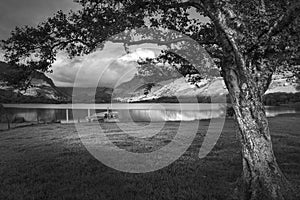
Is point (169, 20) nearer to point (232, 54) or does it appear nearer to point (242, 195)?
point (232, 54)

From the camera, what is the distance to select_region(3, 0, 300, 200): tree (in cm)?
590

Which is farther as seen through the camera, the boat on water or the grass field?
the boat on water

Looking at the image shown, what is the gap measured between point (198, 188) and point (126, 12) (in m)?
5.80

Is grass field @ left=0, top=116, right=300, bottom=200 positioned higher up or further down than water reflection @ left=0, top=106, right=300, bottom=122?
higher up

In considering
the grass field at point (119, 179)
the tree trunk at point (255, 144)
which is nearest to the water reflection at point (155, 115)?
the grass field at point (119, 179)

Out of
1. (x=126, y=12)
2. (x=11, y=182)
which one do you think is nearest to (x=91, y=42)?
(x=126, y=12)

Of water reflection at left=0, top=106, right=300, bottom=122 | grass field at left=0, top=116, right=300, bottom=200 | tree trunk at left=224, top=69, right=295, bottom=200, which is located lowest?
water reflection at left=0, top=106, right=300, bottom=122

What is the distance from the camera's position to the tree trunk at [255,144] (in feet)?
19.2

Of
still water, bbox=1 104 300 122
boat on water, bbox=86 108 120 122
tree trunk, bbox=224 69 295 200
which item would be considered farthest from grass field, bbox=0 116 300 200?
still water, bbox=1 104 300 122

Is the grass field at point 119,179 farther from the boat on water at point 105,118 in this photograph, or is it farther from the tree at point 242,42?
the boat on water at point 105,118

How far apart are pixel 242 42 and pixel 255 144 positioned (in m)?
2.62

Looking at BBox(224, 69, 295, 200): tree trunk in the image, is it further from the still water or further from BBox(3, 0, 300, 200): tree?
the still water

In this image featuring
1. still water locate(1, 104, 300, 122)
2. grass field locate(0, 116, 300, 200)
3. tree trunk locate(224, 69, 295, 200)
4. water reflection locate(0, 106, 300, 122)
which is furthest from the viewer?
still water locate(1, 104, 300, 122)

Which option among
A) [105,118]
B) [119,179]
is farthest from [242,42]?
[105,118]
